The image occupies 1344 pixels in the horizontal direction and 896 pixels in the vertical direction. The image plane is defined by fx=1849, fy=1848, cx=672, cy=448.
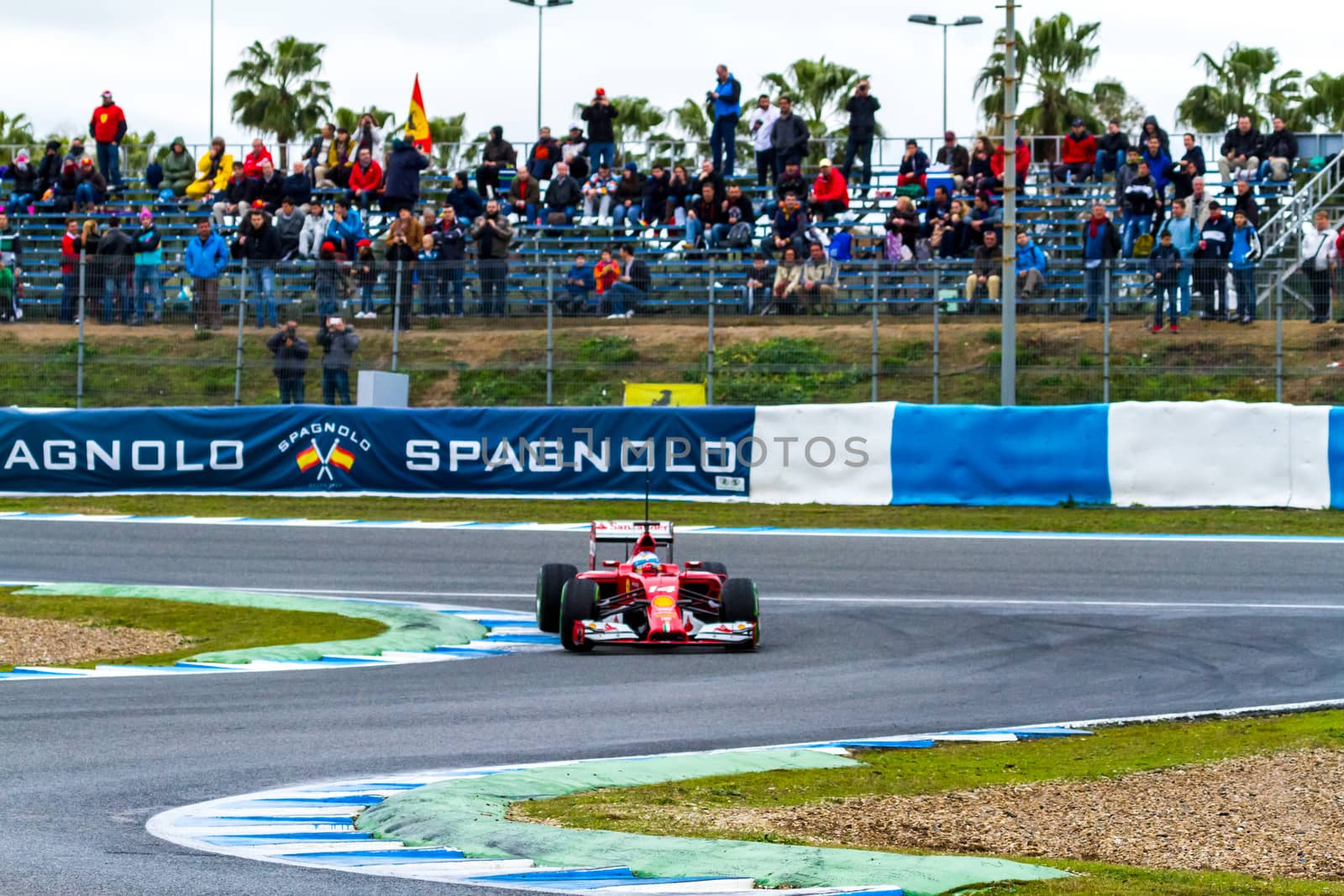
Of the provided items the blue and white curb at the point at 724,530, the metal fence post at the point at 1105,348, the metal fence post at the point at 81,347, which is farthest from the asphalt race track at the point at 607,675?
the metal fence post at the point at 81,347

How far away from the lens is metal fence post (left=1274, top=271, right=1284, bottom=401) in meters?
23.0

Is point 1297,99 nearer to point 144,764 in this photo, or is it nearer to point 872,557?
point 872,557

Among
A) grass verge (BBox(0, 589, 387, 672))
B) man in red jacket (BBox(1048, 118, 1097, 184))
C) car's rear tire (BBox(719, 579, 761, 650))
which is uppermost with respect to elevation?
man in red jacket (BBox(1048, 118, 1097, 184))

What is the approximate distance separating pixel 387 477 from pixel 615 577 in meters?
10.4

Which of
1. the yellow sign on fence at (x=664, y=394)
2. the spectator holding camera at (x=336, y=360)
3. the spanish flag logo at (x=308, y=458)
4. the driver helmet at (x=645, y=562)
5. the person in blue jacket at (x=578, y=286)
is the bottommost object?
the driver helmet at (x=645, y=562)

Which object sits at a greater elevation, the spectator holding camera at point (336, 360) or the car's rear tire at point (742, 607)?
the spectator holding camera at point (336, 360)

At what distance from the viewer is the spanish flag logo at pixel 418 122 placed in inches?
1267

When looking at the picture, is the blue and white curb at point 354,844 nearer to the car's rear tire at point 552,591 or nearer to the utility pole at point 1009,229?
the car's rear tire at point 552,591

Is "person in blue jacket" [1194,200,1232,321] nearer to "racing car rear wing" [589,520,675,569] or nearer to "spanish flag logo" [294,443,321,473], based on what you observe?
"racing car rear wing" [589,520,675,569]

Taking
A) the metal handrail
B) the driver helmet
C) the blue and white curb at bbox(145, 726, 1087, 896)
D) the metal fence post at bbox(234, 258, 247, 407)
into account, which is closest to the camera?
the blue and white curb at bbox(145, 726, 1087, 896)

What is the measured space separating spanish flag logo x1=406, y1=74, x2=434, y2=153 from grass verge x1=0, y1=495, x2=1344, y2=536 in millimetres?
10014

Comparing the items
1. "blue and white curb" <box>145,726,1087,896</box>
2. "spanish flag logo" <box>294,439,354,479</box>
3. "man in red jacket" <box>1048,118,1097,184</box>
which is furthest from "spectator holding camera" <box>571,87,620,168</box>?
"blue and white curb" <box>145,726,1087,896</box>

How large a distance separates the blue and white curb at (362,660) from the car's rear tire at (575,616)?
0.39m

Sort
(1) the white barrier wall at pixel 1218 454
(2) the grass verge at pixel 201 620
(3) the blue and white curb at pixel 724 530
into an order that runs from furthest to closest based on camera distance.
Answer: (1) the white barrier wall at pixel 1218 454 → (3) the blue and white curb at pixel 724 530 → (2) the grass verge at pixel 201 620
